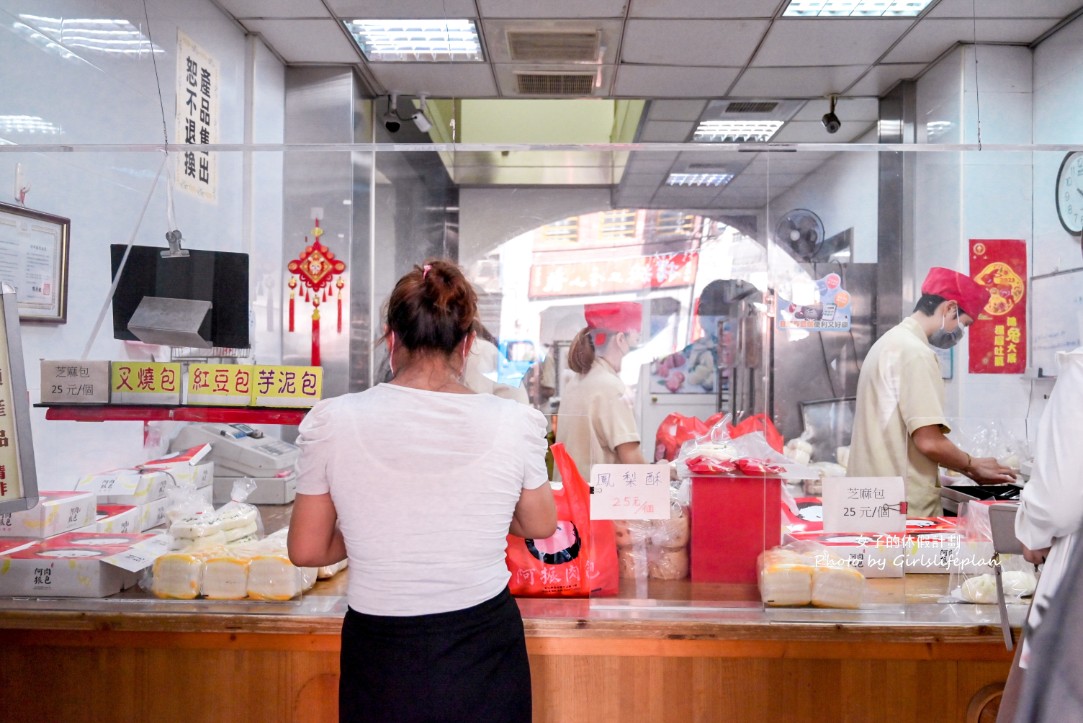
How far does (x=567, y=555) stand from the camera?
71.9 inches

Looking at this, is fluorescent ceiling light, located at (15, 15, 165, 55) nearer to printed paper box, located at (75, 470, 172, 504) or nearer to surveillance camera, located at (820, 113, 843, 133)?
printed paper box, located at (75, 470, 172, 504)

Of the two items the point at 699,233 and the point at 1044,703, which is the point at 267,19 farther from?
the point at 1044,703

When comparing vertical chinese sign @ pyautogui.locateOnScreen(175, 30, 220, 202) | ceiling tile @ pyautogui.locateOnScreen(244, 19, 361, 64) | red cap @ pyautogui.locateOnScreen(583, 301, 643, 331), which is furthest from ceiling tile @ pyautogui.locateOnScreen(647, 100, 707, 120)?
red cap @ pyautogui.locateOnScreen(583, 301, 643, 331)

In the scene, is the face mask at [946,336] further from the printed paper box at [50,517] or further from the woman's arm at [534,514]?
the printed paper box at [50,517]

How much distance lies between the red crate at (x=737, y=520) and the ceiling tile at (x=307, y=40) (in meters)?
3.15

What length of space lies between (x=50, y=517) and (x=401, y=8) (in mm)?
2770

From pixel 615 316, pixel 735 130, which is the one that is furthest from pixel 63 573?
pixel 735 130

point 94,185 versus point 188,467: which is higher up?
point 94,185

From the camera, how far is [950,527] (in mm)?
2029

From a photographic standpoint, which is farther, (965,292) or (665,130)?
(665,130)

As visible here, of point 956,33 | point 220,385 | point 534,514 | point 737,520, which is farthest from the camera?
point 956,33

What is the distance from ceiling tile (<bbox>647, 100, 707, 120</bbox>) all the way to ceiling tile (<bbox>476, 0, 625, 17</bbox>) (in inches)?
48.5

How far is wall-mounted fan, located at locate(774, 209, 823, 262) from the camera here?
2.11 metres

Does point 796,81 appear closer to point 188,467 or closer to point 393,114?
point 393,114
